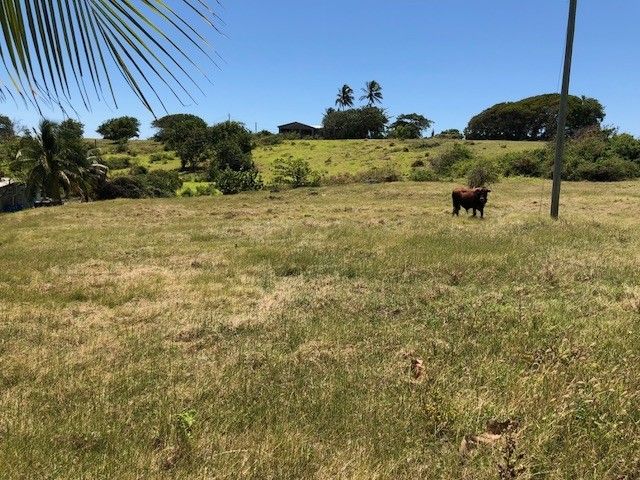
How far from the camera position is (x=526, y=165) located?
4191 centimetres

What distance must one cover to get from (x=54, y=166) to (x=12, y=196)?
12434 millimetres

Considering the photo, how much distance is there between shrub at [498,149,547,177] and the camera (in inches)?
1615

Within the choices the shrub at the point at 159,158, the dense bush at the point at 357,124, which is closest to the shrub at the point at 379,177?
the shrub at the point at 159,158

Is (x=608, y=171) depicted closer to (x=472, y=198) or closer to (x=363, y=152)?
(x=472, y=198)

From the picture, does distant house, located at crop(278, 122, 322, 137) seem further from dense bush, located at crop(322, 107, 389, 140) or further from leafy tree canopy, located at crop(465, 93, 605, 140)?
leafy tree canopy, located at crop(465, 93, 605, 140)

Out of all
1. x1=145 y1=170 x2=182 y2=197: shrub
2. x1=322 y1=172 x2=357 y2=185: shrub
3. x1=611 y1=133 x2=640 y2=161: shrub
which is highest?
x1=611 y1=133 x2=640 y2=161: shrub

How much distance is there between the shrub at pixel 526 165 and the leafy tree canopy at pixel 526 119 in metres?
39.0

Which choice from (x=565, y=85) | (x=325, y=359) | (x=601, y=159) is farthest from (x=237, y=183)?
(x=325, y=359)

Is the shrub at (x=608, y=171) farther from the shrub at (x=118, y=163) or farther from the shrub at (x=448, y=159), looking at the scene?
the shrub at (x=118, y=163)

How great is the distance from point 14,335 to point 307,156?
54.9 meters

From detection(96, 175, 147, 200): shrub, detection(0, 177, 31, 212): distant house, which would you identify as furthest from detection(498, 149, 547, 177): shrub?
detection(0, 177, 31, 212): distant house

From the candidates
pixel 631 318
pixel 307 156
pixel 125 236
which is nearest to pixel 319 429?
pixel 631 318

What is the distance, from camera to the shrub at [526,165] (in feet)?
135

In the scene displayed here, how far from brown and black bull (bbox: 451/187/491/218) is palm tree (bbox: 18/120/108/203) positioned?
90.8ft
